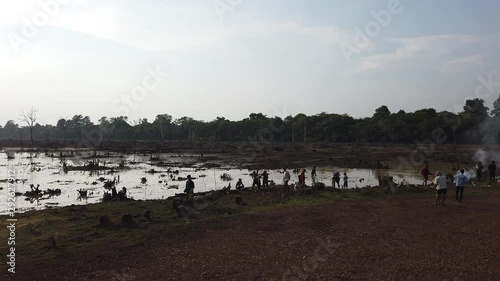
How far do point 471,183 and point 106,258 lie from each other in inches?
1007

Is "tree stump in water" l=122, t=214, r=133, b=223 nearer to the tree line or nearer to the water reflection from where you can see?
the water reflection

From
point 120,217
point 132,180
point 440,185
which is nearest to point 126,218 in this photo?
point 120,217

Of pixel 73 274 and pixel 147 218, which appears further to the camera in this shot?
pixel 147 218

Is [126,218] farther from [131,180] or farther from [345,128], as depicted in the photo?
[345,128]

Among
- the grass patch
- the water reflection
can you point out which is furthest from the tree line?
the grass patch

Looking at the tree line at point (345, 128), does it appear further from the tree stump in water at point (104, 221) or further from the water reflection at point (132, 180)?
the tree stump in water at point (104, 221)

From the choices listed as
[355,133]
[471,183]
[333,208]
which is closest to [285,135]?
[355,133]

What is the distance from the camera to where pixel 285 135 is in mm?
118938

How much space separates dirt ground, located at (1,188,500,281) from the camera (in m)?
10.2

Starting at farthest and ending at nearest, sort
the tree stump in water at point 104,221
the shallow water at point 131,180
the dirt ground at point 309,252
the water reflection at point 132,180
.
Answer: the water reflection at point 132,180, the shallow water at point 131,180, the tree stump in water at point 104,221, the dirt ground at point 309,252

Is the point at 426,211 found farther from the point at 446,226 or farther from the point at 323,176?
the point at 323,176

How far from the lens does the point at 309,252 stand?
11.9 metres

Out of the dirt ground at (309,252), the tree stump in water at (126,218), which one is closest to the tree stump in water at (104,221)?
the tree stump in water at (126,218)

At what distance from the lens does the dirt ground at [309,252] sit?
33.6ft
